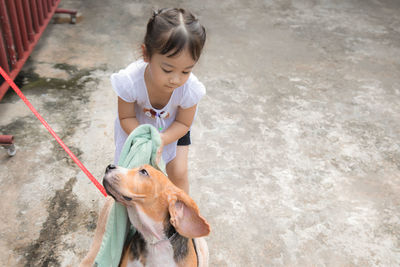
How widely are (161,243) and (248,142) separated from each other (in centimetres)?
173

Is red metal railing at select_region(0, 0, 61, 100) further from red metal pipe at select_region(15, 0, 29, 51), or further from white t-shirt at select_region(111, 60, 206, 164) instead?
white t-shirt at select_region(111, 60, 206, 164)

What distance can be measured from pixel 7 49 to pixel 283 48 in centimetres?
306

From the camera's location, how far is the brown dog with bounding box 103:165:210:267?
4.37ft

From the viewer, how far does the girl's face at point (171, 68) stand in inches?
59.8

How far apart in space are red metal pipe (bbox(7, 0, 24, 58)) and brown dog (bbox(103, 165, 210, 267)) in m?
Answer: 2.59

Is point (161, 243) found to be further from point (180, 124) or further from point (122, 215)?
point (180, 124)

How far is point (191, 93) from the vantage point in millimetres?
1901

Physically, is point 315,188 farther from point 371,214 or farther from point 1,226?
point 1,226

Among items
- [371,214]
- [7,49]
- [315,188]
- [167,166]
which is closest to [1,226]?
[167,166]

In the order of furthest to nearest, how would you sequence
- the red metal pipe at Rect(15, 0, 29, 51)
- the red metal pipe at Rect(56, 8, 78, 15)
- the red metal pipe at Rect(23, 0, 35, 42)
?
the red metal pipe at Rect(56, 8, 78, 15) → the red metal pipe at Rect(23, 0, 35, 42) → the red metal pipe at Rect(15, 0, 29, 51)

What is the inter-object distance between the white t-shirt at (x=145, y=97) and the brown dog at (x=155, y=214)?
0.55m

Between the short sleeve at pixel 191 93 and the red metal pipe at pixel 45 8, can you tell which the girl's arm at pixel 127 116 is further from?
the red metal pipe at pixel 45 8

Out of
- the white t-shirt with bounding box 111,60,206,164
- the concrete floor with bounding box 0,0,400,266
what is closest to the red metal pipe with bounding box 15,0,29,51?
the concrete floor with bounding box 0,0,400,266

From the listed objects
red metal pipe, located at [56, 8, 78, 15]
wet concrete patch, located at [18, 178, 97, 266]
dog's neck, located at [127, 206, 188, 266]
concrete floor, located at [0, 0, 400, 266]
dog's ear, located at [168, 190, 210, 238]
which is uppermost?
dog's ear, located at [168, 190, 210, 238]
